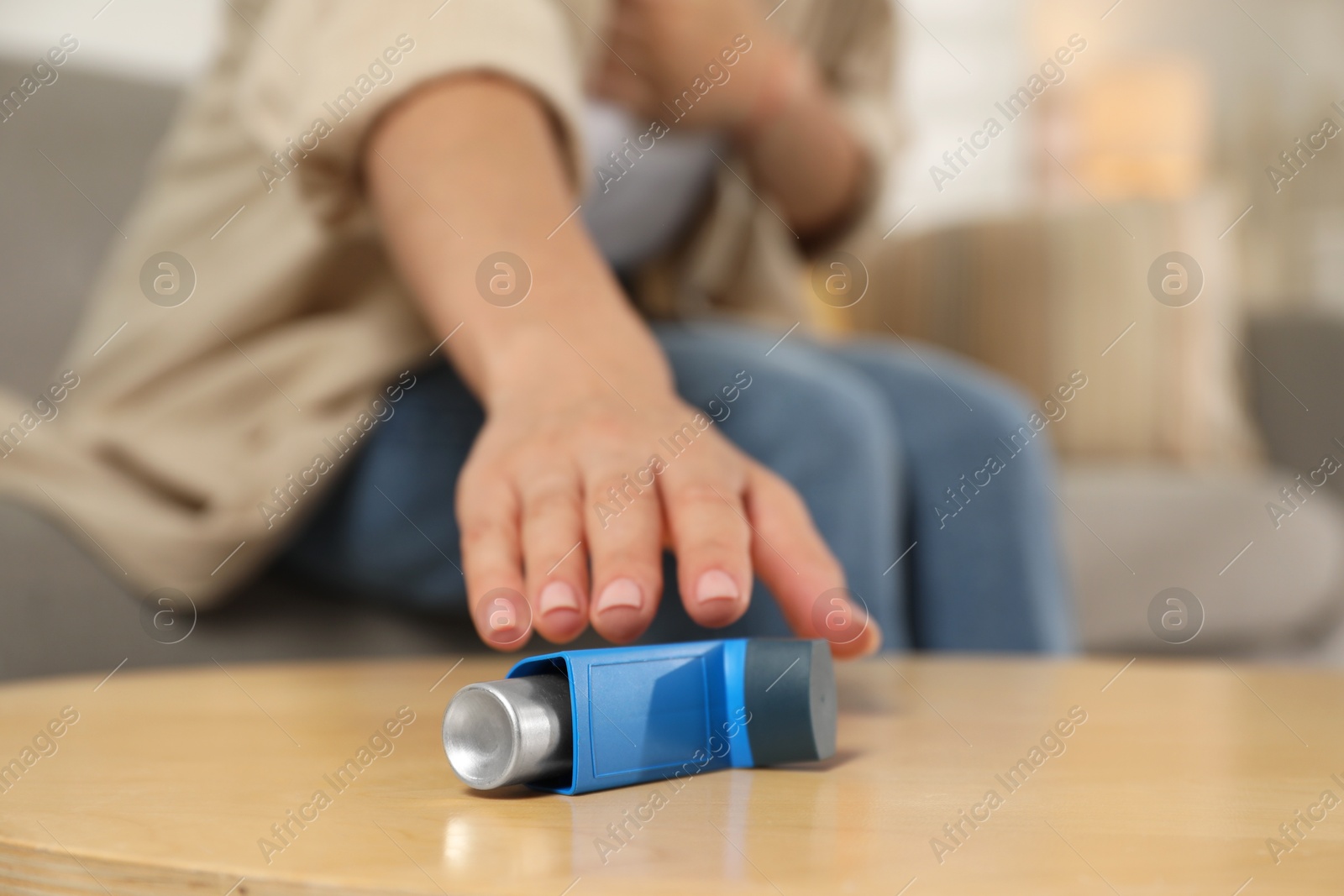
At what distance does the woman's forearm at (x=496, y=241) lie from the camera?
587mm

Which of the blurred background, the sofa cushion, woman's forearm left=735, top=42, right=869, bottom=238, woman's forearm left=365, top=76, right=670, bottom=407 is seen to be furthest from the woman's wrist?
the sofa cushion

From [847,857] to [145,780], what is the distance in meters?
0.22

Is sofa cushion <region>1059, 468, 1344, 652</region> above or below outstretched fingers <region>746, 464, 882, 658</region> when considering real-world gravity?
below

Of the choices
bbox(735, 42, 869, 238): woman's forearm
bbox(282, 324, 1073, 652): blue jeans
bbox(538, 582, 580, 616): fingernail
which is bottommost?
bbox(282, 324, 1073, 652): blue jeans

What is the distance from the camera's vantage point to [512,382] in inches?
22.5

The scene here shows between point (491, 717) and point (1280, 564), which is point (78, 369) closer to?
point (491, 717)

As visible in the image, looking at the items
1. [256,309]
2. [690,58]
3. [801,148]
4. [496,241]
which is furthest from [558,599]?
[801,148]

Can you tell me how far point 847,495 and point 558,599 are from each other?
0.36m

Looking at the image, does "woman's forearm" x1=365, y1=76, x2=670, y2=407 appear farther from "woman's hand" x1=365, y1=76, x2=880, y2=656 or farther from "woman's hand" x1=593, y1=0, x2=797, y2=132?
"woman's hand" x1=593, y1=0, x2=797, y2=132

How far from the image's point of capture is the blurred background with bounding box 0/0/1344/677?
120cm

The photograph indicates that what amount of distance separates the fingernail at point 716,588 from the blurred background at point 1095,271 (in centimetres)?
47

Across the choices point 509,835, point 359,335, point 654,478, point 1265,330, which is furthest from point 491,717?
point 1265,330

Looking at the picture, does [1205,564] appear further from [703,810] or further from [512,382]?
[703,810]

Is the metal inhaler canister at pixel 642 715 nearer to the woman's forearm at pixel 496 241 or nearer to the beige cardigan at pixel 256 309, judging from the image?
the woman's forearm at pixel 496 241
